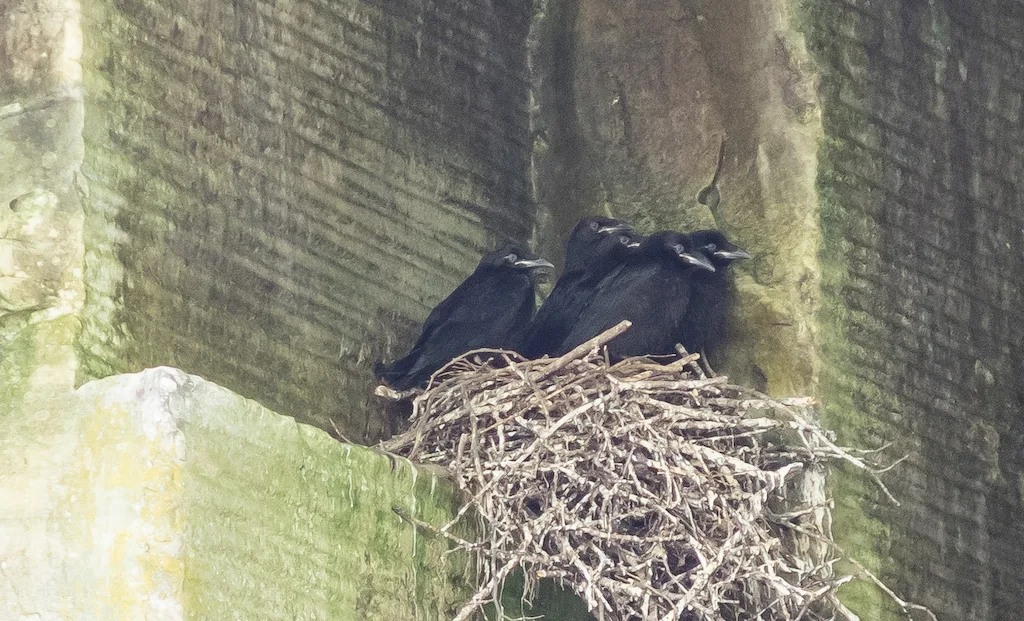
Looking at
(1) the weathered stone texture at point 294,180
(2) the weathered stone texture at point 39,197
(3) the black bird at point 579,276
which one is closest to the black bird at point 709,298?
(3) the black bird at point 579,276

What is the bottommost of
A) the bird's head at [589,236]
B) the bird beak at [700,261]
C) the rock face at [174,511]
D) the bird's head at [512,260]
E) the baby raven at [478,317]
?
the rock face at [174,511]

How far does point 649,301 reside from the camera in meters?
6.85

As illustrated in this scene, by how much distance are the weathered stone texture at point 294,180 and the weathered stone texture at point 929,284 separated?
4.18ft

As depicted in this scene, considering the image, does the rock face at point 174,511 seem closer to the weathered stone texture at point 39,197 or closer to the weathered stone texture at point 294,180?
the weathered stone texture at point 39,197

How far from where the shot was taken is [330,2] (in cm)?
677

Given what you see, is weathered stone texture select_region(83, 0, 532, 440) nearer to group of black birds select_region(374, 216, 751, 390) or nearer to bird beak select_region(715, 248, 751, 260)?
group of black birds select_region(374, 216, 751, 390)

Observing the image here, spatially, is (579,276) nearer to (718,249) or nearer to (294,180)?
(718,249)

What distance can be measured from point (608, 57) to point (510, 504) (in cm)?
224

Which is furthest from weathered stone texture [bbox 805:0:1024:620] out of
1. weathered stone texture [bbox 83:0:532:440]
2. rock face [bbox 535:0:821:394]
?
weathered stone texture [bbox 83:0:532:440]

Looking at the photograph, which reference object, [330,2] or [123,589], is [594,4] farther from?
[123,589]

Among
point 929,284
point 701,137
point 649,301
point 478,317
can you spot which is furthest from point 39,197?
point 929,284

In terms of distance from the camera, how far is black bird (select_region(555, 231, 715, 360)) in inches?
266

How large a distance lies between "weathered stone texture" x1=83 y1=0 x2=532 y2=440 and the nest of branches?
50cm

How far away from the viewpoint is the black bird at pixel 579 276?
23.1 ft
